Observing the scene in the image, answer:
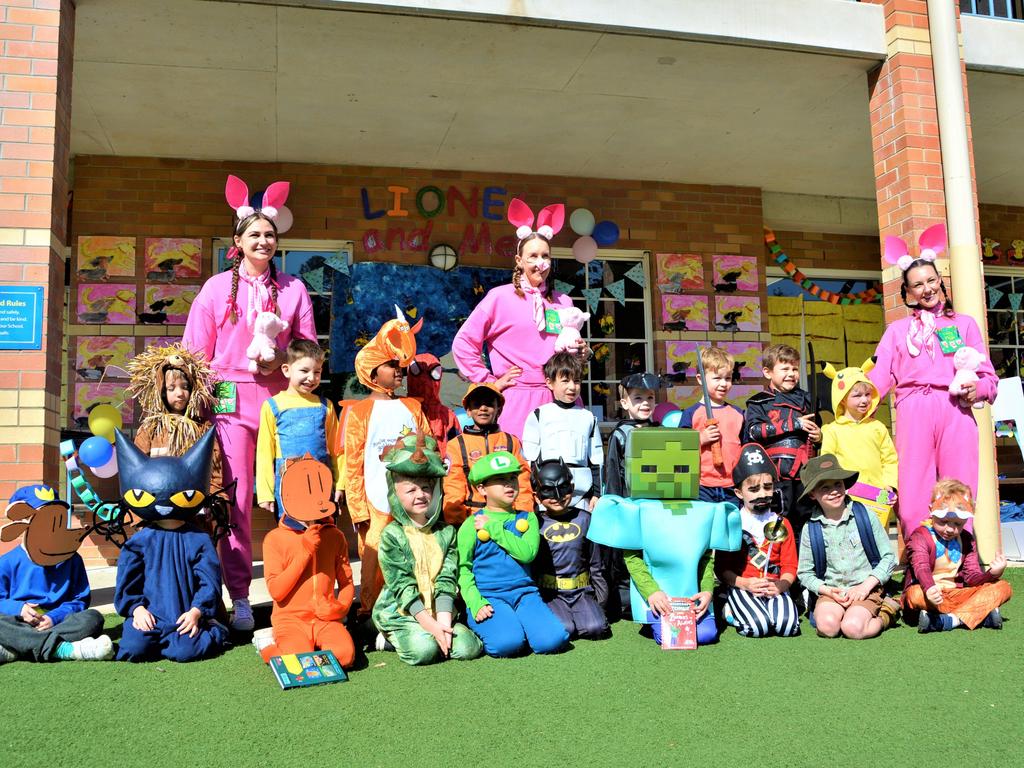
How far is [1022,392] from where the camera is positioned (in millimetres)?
7168

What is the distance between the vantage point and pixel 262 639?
3834 millimetres

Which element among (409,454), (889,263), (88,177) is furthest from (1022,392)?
(88,177)

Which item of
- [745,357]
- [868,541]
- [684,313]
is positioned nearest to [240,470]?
[868,541]

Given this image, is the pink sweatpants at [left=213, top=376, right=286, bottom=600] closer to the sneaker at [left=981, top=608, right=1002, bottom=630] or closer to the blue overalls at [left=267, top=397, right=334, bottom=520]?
the blue overalls at [left=267, top=397, right=334, bottom=520]

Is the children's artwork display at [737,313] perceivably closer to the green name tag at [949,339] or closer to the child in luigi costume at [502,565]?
the green name tag at [949,339]

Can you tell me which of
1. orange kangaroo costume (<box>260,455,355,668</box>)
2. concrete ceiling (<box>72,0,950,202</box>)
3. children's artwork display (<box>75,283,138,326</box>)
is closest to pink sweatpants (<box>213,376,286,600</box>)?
orange kangaroo costume (<box>260,455,355,668</box>)

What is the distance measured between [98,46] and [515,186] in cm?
391

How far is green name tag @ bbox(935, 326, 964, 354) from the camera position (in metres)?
5.28

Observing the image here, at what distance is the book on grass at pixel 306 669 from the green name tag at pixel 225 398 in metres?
1.37

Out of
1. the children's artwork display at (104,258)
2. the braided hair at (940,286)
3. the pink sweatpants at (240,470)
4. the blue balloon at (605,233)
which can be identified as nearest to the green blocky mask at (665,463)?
the pink sweatpants at (240,470)

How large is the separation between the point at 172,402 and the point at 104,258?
427cm

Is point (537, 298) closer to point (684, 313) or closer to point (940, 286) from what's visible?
point (940, 286)

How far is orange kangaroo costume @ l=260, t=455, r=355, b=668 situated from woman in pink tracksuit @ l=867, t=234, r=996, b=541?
3.14m

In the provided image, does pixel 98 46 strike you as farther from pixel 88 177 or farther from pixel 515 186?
pixel 515 186
